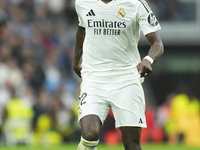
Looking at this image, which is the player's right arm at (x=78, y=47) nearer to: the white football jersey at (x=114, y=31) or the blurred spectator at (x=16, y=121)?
the white football jersey at (x=114, y=31)

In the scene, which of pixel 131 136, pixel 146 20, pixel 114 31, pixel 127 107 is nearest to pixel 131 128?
pixel 131 136

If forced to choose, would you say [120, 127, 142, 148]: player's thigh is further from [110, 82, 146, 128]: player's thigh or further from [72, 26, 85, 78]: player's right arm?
[72, 26, 85, 78]: player's right arm

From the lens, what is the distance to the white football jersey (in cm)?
605

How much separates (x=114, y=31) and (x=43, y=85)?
1017cm

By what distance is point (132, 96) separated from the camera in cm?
604

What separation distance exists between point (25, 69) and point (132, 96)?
10.0 meters

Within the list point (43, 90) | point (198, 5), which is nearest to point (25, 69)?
point (43, 90)

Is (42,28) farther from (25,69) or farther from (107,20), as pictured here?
(107,20)

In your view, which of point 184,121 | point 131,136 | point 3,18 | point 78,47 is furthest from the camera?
point 3,18

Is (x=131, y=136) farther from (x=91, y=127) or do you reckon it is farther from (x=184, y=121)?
(x=184, y=121)

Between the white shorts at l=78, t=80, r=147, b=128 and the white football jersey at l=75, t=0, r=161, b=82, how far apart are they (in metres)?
0.16

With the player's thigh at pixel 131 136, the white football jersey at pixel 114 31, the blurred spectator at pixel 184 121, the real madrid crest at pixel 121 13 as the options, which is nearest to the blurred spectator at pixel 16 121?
the blurred spectator at pixel 184 121

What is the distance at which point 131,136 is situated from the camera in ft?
19.5

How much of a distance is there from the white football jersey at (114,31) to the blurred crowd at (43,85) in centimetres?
853
